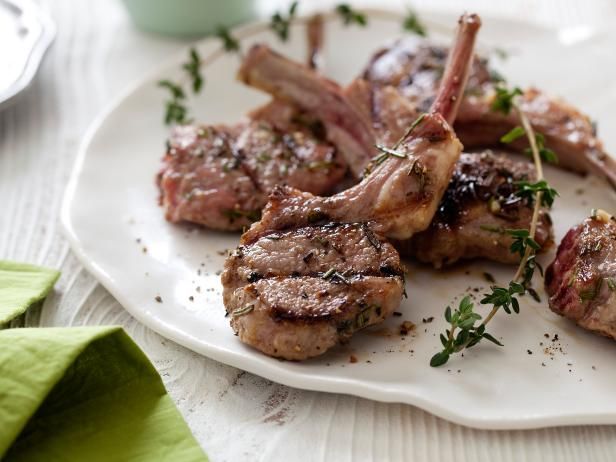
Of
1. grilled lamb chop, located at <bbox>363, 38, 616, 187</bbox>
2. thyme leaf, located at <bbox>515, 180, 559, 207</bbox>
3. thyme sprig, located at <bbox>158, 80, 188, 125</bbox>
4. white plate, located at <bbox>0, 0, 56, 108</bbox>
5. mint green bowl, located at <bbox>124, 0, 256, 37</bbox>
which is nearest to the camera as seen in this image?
thyme leaf, located at <bbox>515, 180, 559, 207</bbox>

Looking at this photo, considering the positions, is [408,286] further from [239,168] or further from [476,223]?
[239,168]

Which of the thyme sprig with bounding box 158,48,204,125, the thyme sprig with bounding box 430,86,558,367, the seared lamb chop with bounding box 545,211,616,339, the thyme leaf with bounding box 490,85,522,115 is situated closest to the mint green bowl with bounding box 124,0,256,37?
the thyme sprig with bounding box 158,48,204,125

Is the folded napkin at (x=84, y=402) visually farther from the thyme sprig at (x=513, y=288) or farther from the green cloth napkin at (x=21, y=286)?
the thyme sprig at (x=513, y=288)

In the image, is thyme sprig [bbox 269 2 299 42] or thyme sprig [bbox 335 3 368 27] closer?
thyme sprig [bbox 335 3 368 27]

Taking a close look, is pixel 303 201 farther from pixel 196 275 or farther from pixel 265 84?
pixel 265 84

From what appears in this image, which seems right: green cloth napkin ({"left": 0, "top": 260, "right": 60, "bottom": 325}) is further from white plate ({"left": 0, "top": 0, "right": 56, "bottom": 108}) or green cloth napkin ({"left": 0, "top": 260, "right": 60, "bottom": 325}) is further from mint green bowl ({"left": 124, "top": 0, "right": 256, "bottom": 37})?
mint green bowl ({"left": 124, "top": 0, "right": 256, "bottom": 37})

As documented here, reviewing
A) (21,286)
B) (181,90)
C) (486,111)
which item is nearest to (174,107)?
(181,90)
